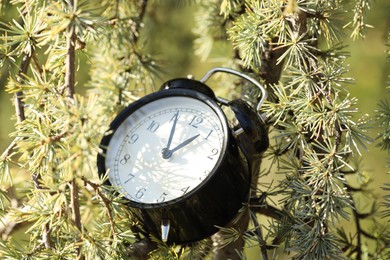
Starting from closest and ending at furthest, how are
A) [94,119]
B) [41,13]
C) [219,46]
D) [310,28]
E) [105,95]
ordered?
[94,119], [41,13], [310,28], [105,95], [219,46]

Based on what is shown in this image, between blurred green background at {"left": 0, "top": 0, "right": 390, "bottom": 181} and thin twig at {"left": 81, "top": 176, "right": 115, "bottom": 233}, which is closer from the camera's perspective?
thin twig at {"left": 81, "top": 176, "right": 115, "bottom": 233}

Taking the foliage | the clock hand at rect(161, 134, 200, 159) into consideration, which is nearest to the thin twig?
the foliage

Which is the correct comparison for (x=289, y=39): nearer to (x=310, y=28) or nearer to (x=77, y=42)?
(x=310, y=28)

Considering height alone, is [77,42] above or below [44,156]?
above

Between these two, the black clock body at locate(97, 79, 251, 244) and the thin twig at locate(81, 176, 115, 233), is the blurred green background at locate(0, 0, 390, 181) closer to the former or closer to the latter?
the black clock body at locate(97, 79, 251, 244)

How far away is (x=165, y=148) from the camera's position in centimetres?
88

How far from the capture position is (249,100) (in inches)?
40.3

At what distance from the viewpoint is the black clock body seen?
83 centimetres

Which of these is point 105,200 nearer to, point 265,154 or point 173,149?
point 173,149

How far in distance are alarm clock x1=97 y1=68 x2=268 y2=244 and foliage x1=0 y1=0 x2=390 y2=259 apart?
0.08ft

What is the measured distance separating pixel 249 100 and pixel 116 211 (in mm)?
299

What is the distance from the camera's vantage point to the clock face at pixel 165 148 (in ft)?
2.81

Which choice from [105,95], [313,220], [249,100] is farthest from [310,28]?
[105,95]

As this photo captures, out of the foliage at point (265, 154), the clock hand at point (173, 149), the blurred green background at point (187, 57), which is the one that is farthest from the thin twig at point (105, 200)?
the blurred green background at point (187, 57)
